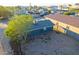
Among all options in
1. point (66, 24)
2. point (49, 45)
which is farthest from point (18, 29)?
point (66, 24)

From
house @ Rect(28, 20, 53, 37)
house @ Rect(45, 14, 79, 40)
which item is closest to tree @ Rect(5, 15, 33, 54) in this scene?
house @ Rect(28, 20, 53, 37)

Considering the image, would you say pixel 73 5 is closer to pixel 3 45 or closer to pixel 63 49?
pixel 63 49

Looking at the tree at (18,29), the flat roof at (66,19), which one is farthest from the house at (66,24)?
the tree at (18,29)

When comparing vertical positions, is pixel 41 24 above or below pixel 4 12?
below

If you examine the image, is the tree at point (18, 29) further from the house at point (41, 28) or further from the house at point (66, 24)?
the house at point (66, 24)

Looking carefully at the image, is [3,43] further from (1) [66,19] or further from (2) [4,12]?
(1) [66,19]

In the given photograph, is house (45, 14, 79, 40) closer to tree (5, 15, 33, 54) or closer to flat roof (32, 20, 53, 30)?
flat roof (32, 20, 53, 30)

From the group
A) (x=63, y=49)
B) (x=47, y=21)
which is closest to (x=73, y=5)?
(x=47, y=21)
